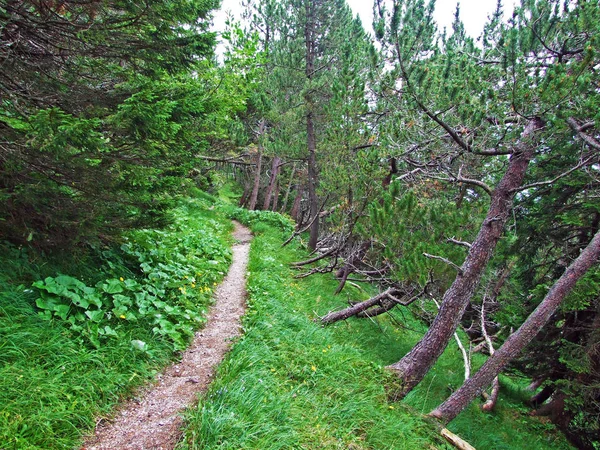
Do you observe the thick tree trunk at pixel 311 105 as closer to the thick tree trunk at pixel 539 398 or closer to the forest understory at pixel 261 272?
the forest understory at pixel 261 272

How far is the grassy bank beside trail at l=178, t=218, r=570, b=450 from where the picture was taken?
310cm

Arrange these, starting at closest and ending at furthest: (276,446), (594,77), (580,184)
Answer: (276,446) < (594,77) < (580,184)

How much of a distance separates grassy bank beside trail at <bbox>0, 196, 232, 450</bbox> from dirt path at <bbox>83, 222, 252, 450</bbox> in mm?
158

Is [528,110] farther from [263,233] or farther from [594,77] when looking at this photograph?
[263,233]

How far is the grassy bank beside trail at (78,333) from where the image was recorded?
2.62 meters

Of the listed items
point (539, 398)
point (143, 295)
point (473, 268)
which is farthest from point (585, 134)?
point (539, 398)

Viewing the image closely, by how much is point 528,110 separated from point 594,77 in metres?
0.79

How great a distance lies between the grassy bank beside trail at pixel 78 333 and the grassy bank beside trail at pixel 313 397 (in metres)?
0.90

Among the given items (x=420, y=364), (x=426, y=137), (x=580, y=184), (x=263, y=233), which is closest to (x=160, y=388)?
(x=420, y=364)

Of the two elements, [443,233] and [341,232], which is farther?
[341,232]

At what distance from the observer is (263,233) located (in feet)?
47.1

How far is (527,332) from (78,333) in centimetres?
599

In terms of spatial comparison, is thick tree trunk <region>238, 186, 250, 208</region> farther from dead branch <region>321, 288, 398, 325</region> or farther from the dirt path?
the dirt path

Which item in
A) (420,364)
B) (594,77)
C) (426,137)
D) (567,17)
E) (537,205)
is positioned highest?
(567,17)
